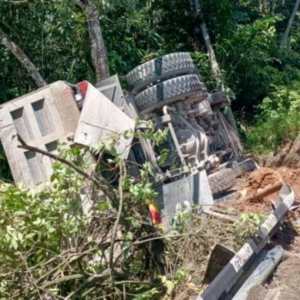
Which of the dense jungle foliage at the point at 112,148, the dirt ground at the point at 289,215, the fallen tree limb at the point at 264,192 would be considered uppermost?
the dense jungle foliage at the point at 112,148

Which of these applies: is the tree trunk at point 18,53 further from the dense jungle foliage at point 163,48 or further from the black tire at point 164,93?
the black tire at point 164,93

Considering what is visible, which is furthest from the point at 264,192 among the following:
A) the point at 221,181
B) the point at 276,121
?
the point at 276,121

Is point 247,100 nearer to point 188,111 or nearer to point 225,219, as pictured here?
point 188,111

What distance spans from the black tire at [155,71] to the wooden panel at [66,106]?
44.1 inches

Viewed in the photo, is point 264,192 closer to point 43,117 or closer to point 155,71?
point 155,71

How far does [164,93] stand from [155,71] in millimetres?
340

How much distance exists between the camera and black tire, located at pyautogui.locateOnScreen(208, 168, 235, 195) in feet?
20.0

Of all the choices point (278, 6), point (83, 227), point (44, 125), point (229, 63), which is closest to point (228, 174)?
point (44, 125)

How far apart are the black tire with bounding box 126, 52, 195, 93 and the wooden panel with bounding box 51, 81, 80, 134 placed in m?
1.12

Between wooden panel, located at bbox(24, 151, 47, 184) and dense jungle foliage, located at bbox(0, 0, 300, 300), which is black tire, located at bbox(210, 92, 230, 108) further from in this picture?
wooden panel, located at bbox(24, 151, 47, 184)

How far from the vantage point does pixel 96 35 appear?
7.98 metres

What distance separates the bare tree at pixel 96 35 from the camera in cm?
779

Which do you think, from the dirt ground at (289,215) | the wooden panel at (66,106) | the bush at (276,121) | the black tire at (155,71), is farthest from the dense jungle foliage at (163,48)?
the wooden panel at (66,106)

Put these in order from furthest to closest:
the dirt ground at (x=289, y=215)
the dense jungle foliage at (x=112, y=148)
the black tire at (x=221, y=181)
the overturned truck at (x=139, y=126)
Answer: the black tire at (x=221, y=181)
the overturned truck at (x=139, y=126)
the dense jungle foliage at (x=112, y=148)
the dirt ground at (x=289, y=215)
